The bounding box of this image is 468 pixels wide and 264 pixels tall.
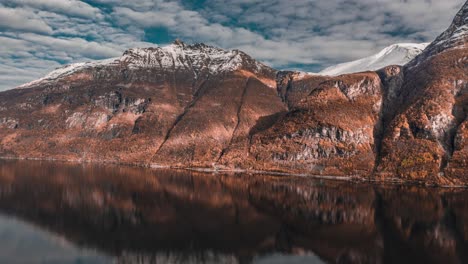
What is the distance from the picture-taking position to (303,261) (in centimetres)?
7281

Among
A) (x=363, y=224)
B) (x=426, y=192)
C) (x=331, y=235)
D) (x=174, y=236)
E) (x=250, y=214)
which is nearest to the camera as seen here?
(x=174, y=236)

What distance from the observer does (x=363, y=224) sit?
101625 mm

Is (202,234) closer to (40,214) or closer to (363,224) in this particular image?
(363,224)

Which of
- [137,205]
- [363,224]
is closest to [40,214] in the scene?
[137,205]

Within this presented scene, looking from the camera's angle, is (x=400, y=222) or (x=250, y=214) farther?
(x=250, y=214)

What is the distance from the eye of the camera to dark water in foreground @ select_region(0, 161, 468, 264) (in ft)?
245

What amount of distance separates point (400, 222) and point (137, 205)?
267 feet

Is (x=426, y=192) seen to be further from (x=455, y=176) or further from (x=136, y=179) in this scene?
(x=136, y=179)

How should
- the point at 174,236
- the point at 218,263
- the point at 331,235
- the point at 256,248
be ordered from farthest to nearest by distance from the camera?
the point at 331,235 → the point at 174,236 → the point at 256,248 → the point at 218,263

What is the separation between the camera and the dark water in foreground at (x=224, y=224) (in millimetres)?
74688

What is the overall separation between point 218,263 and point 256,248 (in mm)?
12834

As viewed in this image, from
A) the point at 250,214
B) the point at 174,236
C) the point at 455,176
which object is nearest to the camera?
the point at 174,236

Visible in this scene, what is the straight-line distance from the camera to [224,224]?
98.0 metres

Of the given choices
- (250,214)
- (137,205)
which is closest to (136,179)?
(137,205)
